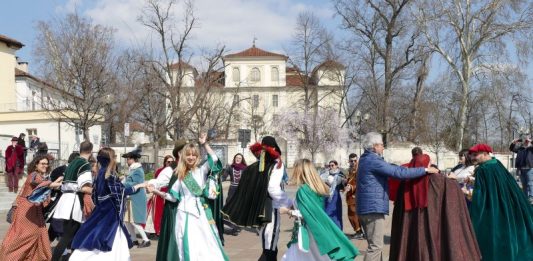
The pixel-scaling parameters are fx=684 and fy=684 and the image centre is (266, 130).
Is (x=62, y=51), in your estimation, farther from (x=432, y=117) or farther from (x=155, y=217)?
(x=432, y=117)

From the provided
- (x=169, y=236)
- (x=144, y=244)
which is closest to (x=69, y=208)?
(x=169, y=236)

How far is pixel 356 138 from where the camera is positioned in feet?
217

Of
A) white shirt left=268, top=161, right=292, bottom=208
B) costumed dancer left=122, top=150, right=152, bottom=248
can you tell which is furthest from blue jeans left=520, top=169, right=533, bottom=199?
white shirt left=268, top=161, right=292, bottom=208

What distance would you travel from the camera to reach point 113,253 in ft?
26.7

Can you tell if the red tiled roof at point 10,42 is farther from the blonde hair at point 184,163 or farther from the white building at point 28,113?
the blonde hair at point 184,163

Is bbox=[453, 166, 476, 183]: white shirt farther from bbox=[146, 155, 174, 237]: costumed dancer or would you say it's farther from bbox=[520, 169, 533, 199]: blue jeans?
bbox=[520, 169, 533, 199]: blue jeans

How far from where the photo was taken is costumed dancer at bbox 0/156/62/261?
9008 millimetres

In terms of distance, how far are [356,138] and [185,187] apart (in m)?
59.1

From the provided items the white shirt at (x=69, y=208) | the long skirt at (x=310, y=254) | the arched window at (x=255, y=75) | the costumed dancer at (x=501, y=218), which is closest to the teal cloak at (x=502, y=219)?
the costumed dancer at (x=501, y=218)

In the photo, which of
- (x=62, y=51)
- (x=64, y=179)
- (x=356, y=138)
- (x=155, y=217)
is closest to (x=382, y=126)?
(x=356, y=138)

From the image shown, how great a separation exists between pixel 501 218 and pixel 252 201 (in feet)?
9.83

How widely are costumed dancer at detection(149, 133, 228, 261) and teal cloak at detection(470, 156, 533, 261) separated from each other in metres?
3.13

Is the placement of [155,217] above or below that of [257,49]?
below

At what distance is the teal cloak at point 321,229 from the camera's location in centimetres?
756
